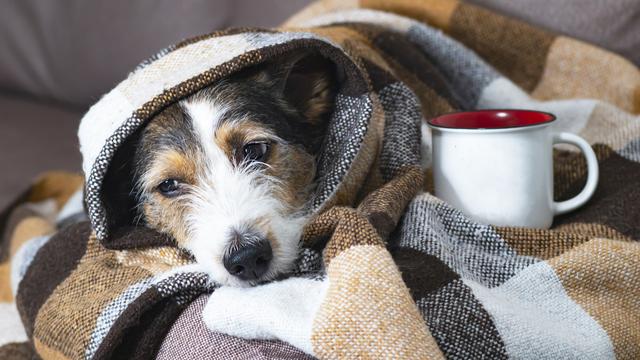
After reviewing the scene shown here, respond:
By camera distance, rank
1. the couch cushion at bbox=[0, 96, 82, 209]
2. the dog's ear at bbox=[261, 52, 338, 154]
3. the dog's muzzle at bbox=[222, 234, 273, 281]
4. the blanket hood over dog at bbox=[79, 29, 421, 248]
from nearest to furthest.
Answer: the dog's muzzle at bbox=[222, 234, 273, 281]
the blanket hood over dog at bbox=[79, 29, 421, 248]
the dog's ear at bbox=[261, 52, 338, 154]
the couch cushion at bbox=[0, 96, 82, 209]

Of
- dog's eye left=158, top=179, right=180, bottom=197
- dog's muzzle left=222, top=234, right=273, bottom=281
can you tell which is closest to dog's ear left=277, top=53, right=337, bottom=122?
dog's eye left=158, top=179, right=180, bottom=197

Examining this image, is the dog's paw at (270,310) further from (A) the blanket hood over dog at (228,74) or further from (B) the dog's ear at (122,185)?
(B) the dog's ear at (122,185)

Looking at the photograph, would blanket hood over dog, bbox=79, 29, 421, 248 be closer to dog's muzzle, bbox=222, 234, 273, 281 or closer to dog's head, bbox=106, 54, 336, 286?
dog's head, bbox=106, 54, 336, 286

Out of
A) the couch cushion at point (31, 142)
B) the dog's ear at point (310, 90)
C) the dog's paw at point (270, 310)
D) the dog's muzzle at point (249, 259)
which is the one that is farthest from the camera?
the couch cushion at point (31, 142)

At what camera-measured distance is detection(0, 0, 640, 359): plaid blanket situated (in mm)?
980

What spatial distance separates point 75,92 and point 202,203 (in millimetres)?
1452

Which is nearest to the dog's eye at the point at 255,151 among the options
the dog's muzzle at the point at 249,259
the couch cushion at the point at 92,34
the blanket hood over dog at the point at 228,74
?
the blanket hood over dog at the point at 228,74

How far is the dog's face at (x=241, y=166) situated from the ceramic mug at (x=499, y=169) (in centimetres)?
24

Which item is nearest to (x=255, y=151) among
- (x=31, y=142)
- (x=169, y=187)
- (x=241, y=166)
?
(x=241, y=166)

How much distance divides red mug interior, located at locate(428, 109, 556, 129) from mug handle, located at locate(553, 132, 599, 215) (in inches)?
2.9

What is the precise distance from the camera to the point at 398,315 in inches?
36.3

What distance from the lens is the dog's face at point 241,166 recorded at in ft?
3.76

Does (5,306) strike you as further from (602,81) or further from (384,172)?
(602,81)

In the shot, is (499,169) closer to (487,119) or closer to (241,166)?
(487,119)
